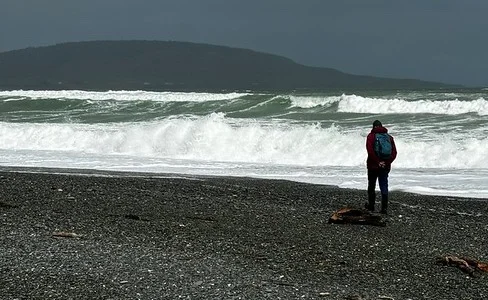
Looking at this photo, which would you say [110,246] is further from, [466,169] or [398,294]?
[466,169]

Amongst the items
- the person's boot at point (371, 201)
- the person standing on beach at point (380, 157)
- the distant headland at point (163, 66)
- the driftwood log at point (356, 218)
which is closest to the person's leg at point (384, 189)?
the person standing on beach at point (380, 157)

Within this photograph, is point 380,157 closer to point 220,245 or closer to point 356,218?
point 356,218

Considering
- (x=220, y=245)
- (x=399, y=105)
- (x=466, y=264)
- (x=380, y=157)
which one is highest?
(x=380, y=157)

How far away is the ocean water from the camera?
58.6 ft

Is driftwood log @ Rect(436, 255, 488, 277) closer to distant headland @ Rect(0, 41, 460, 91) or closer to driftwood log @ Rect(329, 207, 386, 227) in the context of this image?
driftwood log @ Rect(329, 207, 386, 227)

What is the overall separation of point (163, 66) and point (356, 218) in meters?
154

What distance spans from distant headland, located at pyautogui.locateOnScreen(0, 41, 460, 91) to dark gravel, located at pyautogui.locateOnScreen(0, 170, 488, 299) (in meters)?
118

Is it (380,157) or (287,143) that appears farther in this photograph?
(287,143)

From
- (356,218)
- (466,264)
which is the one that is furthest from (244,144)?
(466,264)

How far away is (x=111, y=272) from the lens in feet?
22.8

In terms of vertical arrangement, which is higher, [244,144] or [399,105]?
[399,105]

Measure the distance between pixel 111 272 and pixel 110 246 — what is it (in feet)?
3.44

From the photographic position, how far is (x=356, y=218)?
33.8 feet

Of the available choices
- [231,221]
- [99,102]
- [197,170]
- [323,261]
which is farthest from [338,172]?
[99,102]
